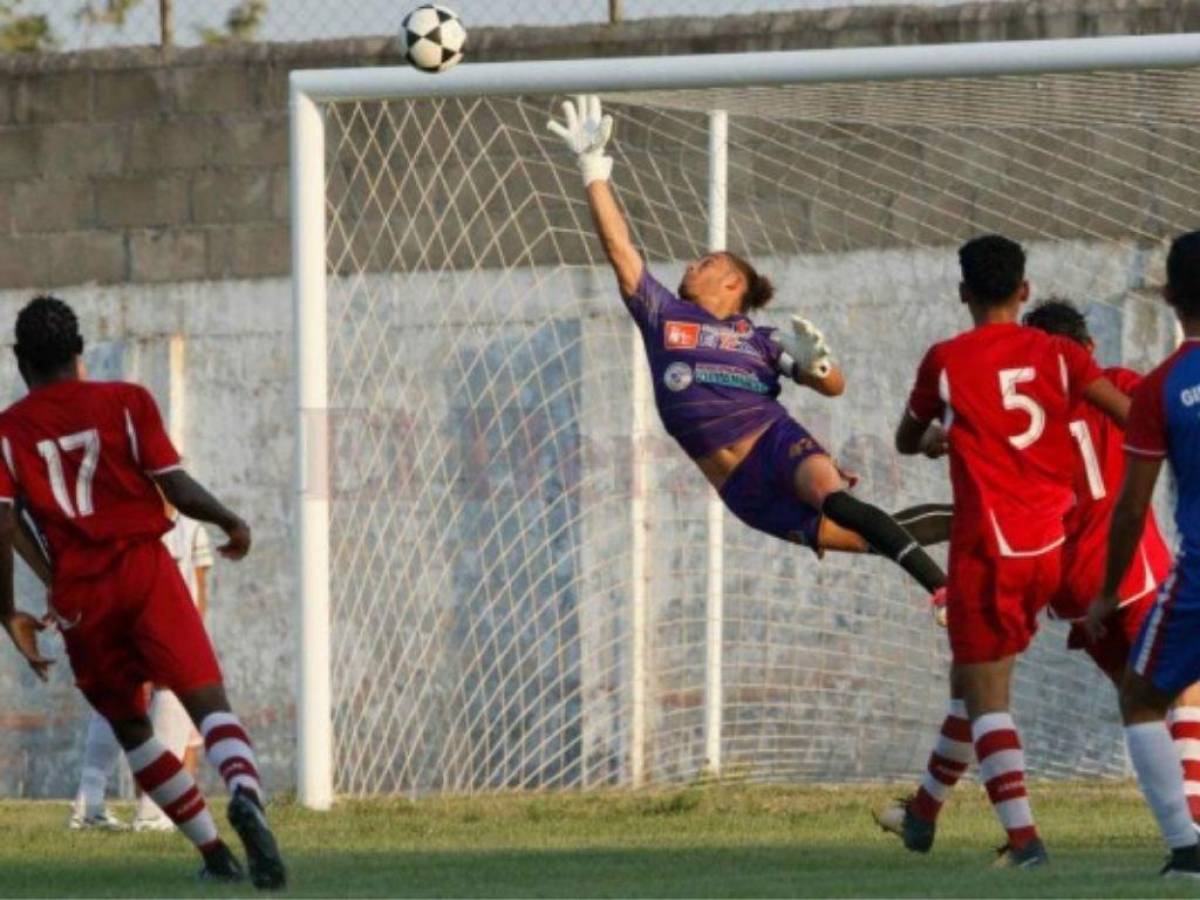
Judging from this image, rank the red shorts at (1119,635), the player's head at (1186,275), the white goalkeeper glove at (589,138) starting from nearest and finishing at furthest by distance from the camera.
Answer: the player's head at (1186,275) → the red shorts at (1119,635) → the white goalkeeper glove at (589,138)

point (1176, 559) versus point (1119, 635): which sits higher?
point (1176, 559)

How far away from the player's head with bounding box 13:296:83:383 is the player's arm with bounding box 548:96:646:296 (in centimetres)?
240

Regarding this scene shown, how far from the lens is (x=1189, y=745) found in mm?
8375

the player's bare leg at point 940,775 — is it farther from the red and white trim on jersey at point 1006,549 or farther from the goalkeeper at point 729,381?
the goalkeeper at point 729,381

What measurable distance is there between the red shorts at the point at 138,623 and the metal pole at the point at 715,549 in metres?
5.16

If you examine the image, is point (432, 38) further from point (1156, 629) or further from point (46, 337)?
point (1156, 629)

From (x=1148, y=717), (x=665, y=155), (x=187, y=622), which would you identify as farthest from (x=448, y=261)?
(x=1148, y=717)

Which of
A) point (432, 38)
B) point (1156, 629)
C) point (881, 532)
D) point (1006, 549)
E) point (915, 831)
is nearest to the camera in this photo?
point (1156, 629)

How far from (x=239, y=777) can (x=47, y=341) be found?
1.28m

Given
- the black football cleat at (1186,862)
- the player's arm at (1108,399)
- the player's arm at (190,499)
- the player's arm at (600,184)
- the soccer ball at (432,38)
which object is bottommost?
the black football cleat at (1186,862)

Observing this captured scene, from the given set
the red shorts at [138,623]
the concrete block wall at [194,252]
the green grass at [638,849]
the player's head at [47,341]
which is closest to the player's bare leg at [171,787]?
the green grass at [638,849]

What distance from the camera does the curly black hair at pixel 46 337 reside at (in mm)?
8008

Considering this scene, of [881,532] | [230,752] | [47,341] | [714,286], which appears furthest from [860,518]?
[47,341]

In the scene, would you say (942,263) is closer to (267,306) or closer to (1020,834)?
(267,306)
